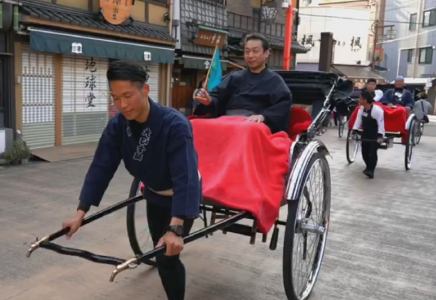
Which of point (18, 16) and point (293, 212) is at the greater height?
point (18, 16)

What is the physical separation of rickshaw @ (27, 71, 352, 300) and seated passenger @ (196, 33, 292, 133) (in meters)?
0.22

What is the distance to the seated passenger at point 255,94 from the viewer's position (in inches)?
150

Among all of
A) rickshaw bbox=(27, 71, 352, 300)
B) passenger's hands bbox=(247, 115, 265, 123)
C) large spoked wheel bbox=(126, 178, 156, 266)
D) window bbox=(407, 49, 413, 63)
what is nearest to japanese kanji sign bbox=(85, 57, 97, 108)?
large spoked wheel bbox=(126, 178, 156, 266)

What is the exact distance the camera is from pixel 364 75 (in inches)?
1282

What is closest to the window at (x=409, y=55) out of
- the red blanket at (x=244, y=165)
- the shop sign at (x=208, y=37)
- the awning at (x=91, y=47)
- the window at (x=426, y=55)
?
the window at (x=426, y=55)

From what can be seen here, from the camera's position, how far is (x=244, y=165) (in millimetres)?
3088

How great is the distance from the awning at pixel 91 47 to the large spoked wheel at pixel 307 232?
22.9ft

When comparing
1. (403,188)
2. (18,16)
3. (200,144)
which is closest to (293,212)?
(200,144)

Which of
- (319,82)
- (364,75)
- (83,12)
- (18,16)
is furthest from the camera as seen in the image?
(364,75)

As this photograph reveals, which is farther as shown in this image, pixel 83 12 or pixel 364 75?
pixel 364 75

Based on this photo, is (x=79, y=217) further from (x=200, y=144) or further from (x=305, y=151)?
(x=305, y=151)

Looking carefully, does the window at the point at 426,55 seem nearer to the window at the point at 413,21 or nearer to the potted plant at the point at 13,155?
the window at the point at 413,21

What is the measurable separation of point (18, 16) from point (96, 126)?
12.3ft

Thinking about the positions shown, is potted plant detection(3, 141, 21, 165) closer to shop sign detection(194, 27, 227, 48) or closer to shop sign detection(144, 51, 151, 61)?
shop sign detection(144, 51, 151, 61)
